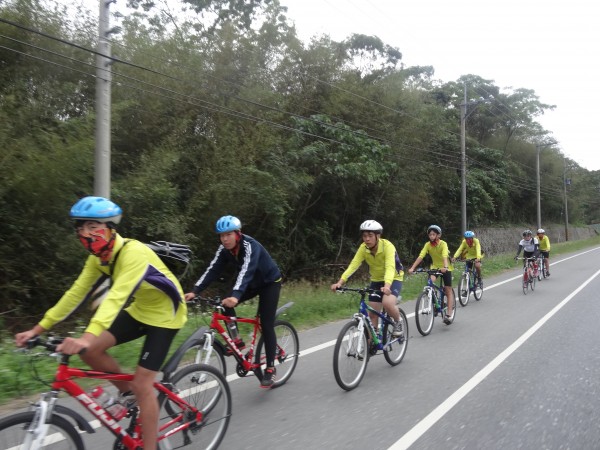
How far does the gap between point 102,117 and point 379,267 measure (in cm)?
609

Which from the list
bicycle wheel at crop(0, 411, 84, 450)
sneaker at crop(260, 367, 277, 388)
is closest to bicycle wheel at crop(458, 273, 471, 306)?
sneaker at crop(260, 367, 277, 388)

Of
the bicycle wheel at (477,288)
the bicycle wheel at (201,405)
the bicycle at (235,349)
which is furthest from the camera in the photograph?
the bicycle wheel at (477,288)

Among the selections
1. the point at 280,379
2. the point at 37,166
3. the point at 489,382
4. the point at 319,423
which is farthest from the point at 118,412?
the point at 37,166

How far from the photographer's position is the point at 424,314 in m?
8.62

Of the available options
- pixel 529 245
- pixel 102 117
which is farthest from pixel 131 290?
pixel 529 245

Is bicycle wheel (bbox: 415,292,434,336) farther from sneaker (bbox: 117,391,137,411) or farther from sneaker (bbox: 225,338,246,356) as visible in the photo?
sneaker (bbox: 117,391,137,411)

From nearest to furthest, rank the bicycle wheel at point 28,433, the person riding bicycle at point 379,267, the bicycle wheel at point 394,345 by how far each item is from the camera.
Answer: the bicycle wheel at point 28,433
the person riding bicycle at point 379,267
the bicycle wheel at point 394,345

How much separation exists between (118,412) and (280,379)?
2.66 metres

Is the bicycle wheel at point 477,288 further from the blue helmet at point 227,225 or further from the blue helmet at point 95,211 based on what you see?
the blue helmet at point 95,211

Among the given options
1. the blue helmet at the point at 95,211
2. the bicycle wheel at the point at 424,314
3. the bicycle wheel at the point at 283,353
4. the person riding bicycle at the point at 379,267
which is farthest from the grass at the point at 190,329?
the bicycle wheel at the point at 424,314

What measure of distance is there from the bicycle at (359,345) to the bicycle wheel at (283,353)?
628 millimetres

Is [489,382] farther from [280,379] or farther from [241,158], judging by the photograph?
[241,158]

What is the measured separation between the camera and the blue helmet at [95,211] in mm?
3053

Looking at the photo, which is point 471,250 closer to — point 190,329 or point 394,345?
point 394,345
